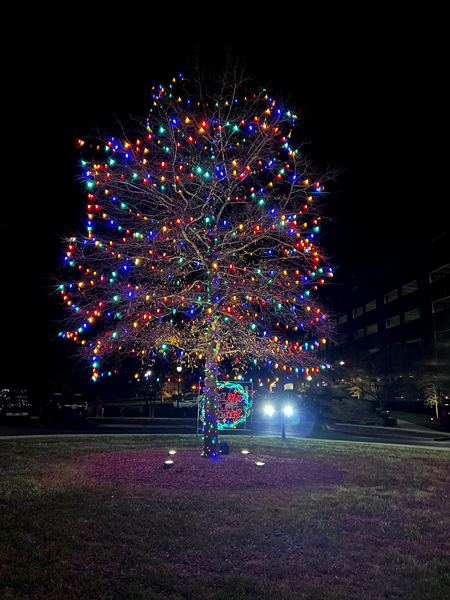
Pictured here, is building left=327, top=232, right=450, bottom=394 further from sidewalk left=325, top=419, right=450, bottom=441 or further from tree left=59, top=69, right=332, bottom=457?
tree left=59, top=69, right=332, bottom=457

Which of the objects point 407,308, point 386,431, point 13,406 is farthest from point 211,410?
point 407,308

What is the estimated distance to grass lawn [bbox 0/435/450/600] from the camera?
4.17 metres

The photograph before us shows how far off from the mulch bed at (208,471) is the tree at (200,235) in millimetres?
1119

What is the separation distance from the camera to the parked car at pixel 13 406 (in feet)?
84.2

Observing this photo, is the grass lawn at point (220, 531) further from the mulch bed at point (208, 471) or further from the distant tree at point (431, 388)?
the distant tree at point (431, 388)

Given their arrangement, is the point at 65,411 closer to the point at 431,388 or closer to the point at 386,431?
the point at 386,431

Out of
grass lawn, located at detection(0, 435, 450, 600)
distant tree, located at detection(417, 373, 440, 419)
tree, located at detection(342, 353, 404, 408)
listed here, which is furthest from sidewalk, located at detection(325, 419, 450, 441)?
tree, located at detection(342, 353, 404, 408)

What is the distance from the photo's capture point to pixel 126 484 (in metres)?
7.99

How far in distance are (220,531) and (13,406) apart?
2373 cm

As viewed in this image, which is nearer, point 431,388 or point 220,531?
point 220,531

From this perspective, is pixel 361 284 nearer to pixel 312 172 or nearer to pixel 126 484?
pixel 312 172

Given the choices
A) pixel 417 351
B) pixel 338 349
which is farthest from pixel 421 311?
pixel 338 349

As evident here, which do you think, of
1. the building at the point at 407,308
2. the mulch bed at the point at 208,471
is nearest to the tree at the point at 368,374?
the building at the point at 407,308

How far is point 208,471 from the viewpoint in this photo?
9227 millimetres
